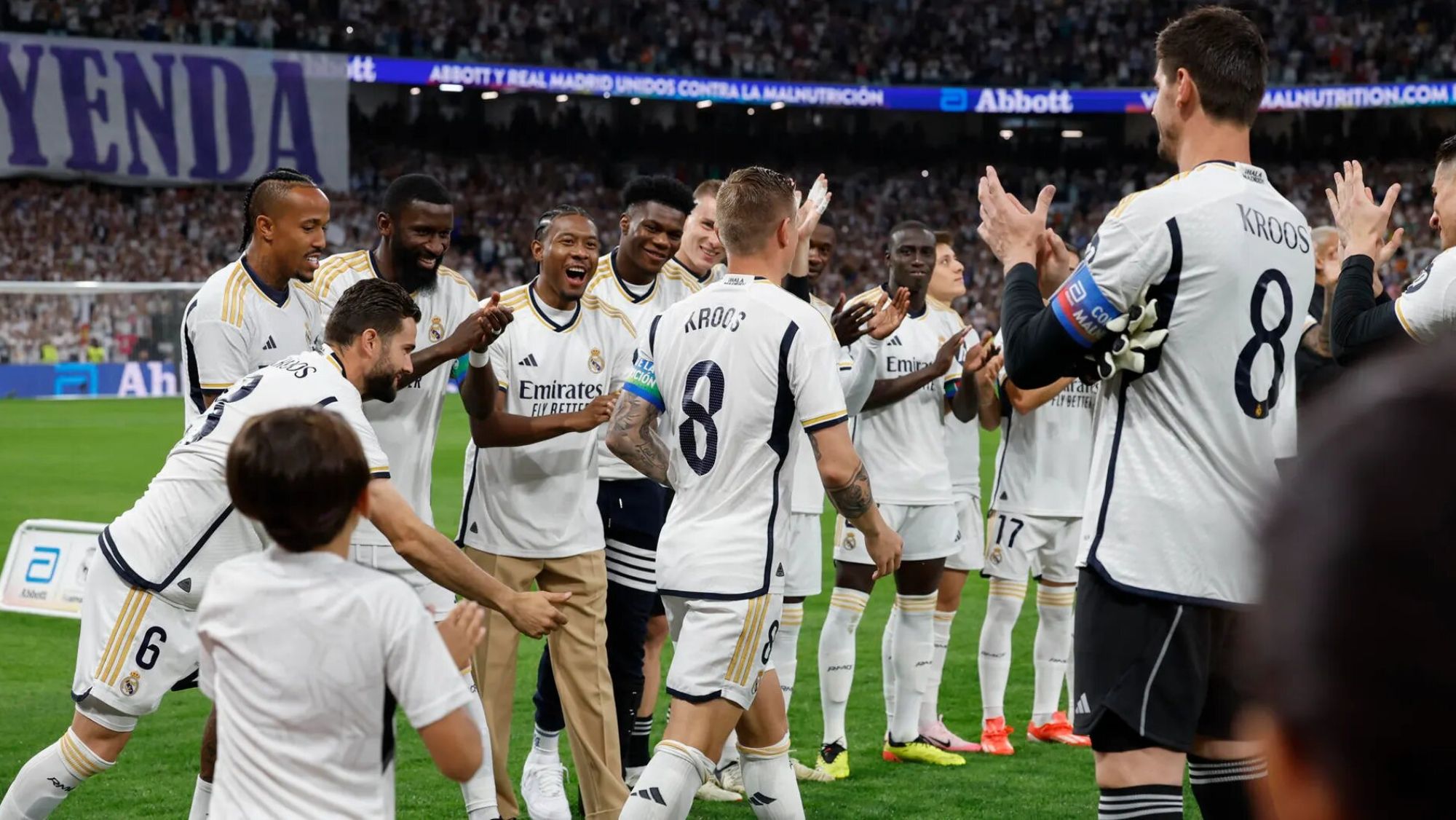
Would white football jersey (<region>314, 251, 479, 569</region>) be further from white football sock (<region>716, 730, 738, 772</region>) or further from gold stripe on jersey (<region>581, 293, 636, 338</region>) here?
white football sock (<region>716, 730, 738, 772</region>)

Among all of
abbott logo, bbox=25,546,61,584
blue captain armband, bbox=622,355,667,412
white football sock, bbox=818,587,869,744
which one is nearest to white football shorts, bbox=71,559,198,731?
blue captain armband, bbox=622,355,667,412

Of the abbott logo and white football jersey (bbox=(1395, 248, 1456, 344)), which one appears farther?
the abbott logo

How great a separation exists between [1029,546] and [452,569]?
4.44 m

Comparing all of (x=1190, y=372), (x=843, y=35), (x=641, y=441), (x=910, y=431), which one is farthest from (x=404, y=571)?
(x=843, y=35)

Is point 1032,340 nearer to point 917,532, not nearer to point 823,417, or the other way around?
point 823,417

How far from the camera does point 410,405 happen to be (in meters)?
5.79

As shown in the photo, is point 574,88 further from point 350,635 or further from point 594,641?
point 350,635

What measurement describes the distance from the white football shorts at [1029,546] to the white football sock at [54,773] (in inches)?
179

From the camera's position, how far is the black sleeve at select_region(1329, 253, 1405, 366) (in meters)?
4.35

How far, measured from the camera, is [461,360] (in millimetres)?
5840

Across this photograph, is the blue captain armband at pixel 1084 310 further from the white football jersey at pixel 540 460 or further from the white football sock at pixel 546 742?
the white football sock at pixel 546 742

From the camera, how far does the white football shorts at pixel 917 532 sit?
7.17 metres

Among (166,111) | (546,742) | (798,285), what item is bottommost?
(546,742)

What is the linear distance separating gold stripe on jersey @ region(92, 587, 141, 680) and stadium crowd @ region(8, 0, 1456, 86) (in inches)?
1371
